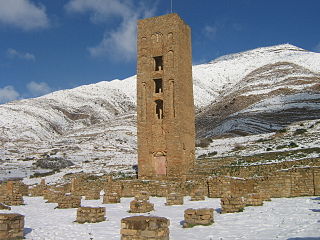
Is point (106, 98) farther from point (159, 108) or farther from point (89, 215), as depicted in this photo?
point (89, 215)

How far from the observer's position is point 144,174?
80.2 ft

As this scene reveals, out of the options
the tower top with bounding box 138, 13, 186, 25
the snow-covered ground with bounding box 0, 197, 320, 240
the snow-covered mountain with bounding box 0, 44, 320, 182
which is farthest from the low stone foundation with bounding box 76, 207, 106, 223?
the snow-covered mountain with bounding box 0, 44, 320, 182

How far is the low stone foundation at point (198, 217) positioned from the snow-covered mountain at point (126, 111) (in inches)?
1052

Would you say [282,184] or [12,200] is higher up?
[282,184]

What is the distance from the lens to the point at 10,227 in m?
8.48

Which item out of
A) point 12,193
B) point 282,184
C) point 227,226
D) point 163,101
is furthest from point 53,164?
point 227,226

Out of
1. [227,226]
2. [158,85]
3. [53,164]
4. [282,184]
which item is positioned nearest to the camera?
[227,226]

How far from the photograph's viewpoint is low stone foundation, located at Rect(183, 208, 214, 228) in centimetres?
952

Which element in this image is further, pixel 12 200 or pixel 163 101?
pixel 163 101

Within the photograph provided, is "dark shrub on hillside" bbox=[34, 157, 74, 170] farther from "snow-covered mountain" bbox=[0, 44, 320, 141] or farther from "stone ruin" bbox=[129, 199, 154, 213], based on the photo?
"snow-covered mountain" bbox=[0, 44, 320, 141]

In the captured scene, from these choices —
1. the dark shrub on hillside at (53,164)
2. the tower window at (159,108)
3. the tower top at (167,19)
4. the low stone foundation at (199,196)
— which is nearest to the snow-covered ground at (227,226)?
the low stone foundation at (199,196)

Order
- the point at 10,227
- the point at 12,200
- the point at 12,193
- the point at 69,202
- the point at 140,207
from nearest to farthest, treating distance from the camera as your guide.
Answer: the point at 10,227 → the point at 140,207 → the point at 69,202 → the point at 12,200 → the point at 12,193

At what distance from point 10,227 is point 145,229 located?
338 centimetres

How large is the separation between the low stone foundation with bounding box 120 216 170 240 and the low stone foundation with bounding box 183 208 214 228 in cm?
213
